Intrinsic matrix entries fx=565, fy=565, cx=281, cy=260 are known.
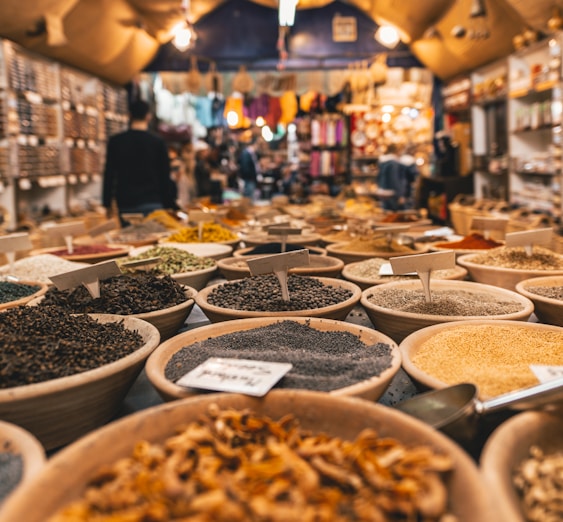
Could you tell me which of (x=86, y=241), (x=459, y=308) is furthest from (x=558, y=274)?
(x=86, y=241)

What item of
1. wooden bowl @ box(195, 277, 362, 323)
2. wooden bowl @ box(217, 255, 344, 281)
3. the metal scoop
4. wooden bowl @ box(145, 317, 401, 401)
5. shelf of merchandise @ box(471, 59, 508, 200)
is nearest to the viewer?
the metal scoop

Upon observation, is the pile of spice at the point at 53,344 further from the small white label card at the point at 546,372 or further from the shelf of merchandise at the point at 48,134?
the shelf of merchandise at the point at 48,134

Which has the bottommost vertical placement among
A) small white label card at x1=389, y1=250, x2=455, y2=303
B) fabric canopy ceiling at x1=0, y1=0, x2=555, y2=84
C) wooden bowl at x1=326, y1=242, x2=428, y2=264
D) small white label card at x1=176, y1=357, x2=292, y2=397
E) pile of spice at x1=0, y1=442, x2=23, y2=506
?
pile of spice at x1=0, y1=442, x2=23, y2=506

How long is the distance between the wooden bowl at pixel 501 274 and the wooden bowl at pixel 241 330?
2.52 ft

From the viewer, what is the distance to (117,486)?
2.43 feet

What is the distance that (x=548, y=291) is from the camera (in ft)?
5.63

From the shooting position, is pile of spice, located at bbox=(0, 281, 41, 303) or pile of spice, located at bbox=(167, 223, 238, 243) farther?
pile of spice, located at bbox=(167, 223, 238, 243)

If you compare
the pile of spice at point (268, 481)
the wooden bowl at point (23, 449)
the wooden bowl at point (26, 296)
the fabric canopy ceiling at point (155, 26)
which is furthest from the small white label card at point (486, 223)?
the fabric canopy ceiling at point (155, 26)

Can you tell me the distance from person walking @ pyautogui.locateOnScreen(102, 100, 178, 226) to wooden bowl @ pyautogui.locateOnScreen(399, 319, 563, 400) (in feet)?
11.6

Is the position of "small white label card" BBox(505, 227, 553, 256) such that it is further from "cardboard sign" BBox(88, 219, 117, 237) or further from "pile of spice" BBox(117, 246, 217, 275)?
"cardboard sign" BBox(88, 219, 117, 237)

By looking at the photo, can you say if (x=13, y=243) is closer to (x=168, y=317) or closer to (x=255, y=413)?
(x=168, y=317)

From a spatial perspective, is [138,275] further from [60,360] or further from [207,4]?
[207,4]

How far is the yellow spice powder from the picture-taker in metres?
1.08

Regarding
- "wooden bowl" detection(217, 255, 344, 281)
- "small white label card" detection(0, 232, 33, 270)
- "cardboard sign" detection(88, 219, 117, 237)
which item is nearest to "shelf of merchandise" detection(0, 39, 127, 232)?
"cardboard sign" detection(88, 219, 117, 237)
